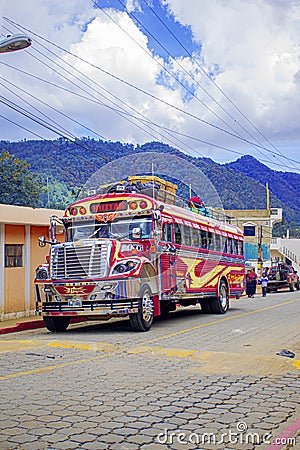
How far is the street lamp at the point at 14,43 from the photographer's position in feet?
30.9

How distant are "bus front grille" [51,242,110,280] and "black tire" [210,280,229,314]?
7092 millimetres

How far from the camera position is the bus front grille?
13.0 metres

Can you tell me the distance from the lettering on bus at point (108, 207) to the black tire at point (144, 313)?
2.08m

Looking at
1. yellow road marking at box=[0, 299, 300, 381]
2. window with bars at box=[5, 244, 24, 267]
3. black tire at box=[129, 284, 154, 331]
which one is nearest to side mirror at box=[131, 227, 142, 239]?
black tire at box=[129, 284, 154, 331]

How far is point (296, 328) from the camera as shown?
14922 millimetres

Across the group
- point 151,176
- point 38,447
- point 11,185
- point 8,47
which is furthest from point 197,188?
point 11,185

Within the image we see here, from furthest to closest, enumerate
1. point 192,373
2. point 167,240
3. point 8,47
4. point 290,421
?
point 167,240 → point 8,47 → point 192,373 → point 290,421

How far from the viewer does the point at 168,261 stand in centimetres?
1461

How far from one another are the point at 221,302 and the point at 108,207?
6.75 metres

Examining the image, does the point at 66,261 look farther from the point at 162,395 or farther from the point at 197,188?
the point at 162,395

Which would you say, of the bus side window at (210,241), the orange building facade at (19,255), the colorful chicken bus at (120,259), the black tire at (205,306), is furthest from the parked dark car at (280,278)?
the orange building facade at (19,255)

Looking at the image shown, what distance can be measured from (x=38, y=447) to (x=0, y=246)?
11.5 m

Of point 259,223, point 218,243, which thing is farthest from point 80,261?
point 259,223

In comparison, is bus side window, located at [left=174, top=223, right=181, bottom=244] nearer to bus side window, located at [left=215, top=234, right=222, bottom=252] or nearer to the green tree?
bus side window, located at [left=215, top=234, right=222, bottom=252]
